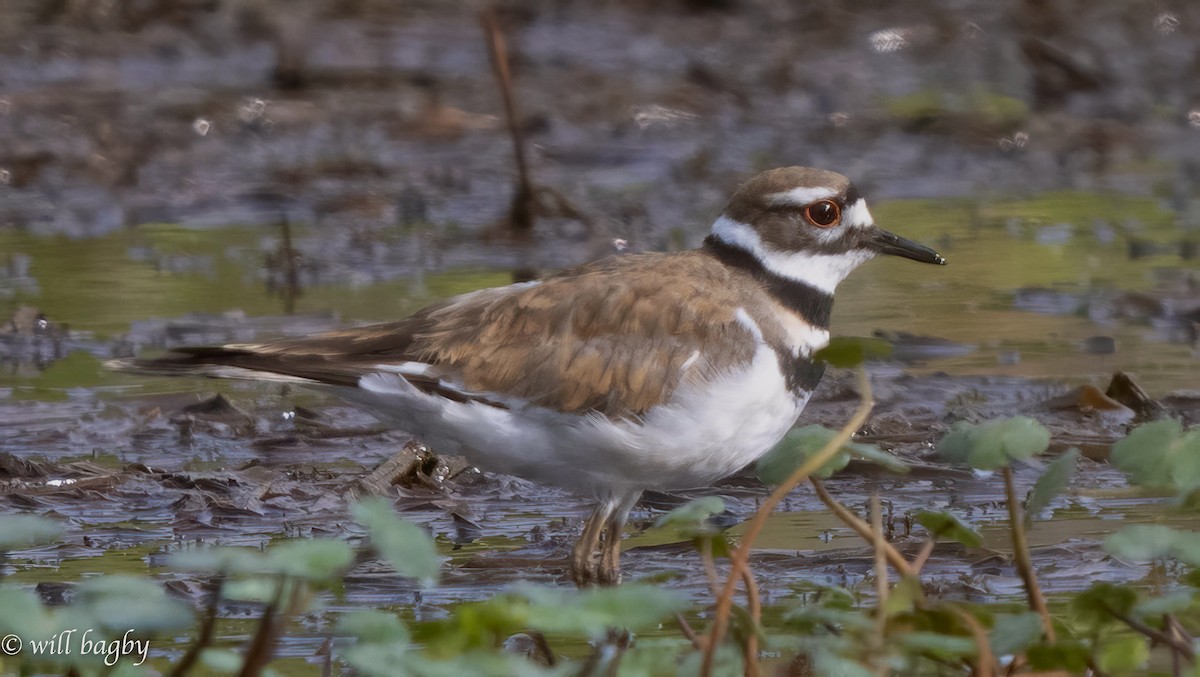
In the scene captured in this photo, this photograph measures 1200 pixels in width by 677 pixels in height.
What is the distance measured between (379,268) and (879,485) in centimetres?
430

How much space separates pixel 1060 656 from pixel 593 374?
205 cm

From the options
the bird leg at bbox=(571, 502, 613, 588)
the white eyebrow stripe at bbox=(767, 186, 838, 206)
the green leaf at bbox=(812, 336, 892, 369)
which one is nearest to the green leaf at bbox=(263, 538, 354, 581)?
the green leaf at bbox=(812, 336, 892, 369)

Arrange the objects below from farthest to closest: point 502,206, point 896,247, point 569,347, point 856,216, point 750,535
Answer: point 502,206 → point 896,247 → point 856,216 → point 569,347 → point 750,535

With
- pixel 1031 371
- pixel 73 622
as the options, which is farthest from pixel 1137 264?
pixel 73 622

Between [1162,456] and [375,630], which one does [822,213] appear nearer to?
[1162,456]

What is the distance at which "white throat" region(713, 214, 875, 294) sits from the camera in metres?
5.64

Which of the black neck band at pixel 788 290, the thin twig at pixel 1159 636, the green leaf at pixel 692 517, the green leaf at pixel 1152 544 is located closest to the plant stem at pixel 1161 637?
the thin twig at pixel 1159 636

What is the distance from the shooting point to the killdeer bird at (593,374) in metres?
5.11

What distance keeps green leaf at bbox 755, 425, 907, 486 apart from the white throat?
61.3 inches

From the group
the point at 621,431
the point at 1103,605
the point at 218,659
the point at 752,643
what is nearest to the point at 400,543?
the point at 218,659

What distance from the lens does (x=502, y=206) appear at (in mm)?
11555

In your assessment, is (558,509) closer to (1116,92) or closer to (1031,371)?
(1031,371)

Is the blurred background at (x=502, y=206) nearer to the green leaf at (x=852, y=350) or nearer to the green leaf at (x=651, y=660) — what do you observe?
the green leaf at (x=651, y=660)

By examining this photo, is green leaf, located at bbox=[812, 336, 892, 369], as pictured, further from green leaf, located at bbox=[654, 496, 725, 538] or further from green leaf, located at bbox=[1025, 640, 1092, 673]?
green leaf, located at bbox=[1025, 640, 1092, 673]
